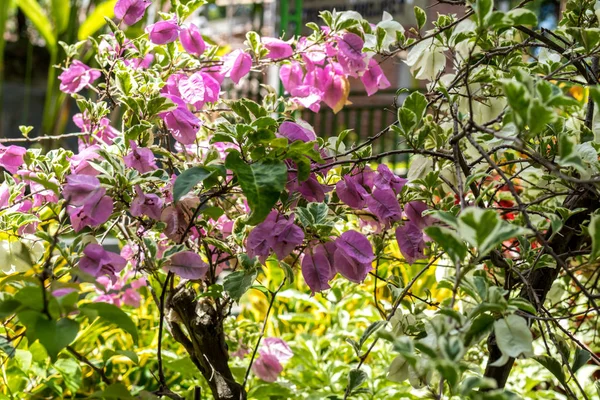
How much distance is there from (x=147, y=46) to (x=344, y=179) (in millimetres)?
448

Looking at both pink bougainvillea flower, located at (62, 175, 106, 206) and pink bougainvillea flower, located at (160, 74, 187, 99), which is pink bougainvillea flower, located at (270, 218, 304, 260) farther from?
pink bougainvillea flower, located at (160, 74, 187, 99)

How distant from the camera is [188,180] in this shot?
0.77 meters

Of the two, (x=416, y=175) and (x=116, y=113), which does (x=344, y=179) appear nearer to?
(x=416, y=175)

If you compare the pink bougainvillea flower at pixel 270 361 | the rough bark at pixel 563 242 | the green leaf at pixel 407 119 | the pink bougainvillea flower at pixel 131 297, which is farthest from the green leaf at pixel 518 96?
the pink bougainvillea flower at pixel 131 297

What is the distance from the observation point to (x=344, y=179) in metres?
0.96

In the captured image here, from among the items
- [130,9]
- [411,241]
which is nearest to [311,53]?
[130,9]

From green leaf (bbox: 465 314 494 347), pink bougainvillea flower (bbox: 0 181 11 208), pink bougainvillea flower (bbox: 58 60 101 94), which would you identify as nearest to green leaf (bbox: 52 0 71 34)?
pink bougainvillea flower (bbox: 58 60 101 94)

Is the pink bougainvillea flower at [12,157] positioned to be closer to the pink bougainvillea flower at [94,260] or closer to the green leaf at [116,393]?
the pink bougainvillea flower at [94,260]

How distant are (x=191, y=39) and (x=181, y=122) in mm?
217

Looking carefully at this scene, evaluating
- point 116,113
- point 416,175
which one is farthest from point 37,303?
point 116,113

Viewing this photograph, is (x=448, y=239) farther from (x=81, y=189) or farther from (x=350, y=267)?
(x=81, y=189)

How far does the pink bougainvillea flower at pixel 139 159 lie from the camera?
0.95m

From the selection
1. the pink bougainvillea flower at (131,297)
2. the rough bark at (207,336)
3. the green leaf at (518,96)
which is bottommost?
the pink bougainvillea flower at (131,297)

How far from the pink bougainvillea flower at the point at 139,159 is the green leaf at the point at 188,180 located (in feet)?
0.59
